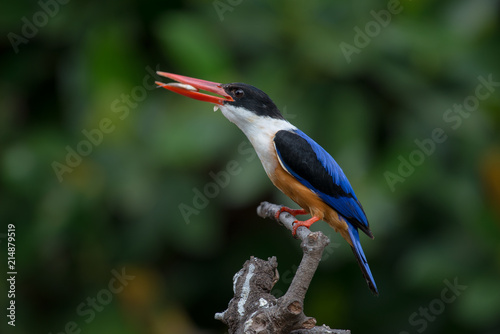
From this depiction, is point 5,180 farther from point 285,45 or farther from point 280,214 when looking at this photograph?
point 280,214

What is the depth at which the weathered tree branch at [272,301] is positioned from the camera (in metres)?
2.42

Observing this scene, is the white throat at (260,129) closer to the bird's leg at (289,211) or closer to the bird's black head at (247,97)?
the bird's black head at (247,97)

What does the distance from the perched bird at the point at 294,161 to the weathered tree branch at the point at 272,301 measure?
19.9 inches

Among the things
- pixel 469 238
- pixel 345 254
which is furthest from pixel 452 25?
pixel 345 254

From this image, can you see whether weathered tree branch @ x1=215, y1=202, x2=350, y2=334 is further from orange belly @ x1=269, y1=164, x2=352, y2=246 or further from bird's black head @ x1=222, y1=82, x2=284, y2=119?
bird's black head @ x1=222, y1=82, x2=284, y2=119

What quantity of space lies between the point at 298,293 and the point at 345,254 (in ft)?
8.69

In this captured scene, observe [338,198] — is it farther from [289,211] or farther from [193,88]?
[193,88]

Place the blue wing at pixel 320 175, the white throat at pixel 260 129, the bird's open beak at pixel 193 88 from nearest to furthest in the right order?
1. the bird's open beak at pixel 193 88
2. the blue wing at pixel 320 175
3. the white throat at pixel 260 129

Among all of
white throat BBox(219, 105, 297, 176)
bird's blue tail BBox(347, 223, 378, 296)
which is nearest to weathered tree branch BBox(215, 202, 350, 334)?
bird's blue tail BBox(347, 223, 378, 296)

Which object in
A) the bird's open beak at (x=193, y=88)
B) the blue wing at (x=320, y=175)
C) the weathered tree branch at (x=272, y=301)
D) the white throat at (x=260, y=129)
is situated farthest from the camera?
the white throat at (x=260, y=129)

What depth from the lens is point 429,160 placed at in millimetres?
5191

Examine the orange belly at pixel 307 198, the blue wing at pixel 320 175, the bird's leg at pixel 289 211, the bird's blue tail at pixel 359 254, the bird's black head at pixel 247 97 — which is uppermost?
the bird's black head at pixel 247 97

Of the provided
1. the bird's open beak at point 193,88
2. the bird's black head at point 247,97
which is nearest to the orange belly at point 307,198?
the bird's black head at point 247,97

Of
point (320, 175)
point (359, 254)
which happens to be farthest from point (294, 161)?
point (359, 254)
